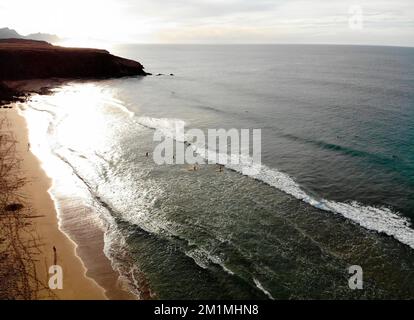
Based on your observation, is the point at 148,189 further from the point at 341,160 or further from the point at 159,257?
the point at 341,160

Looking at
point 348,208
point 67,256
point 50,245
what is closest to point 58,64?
point 50,245

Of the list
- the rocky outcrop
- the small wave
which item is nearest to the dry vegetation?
the small wave

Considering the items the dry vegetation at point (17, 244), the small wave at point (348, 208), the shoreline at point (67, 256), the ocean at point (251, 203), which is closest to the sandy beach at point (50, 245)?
the shoreline at point (67, 256)

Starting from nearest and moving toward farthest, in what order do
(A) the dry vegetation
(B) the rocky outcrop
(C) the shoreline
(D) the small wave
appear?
(A) the dry vegetation, (C) the shoreline, (D) the small wave, (B) the rocky outcrop

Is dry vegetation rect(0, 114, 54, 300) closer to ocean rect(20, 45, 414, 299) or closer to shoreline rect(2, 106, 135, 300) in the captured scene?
shoreline rect(2, 106, 135, 300)

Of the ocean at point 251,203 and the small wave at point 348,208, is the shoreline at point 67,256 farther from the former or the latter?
the small wave at point 348,208
